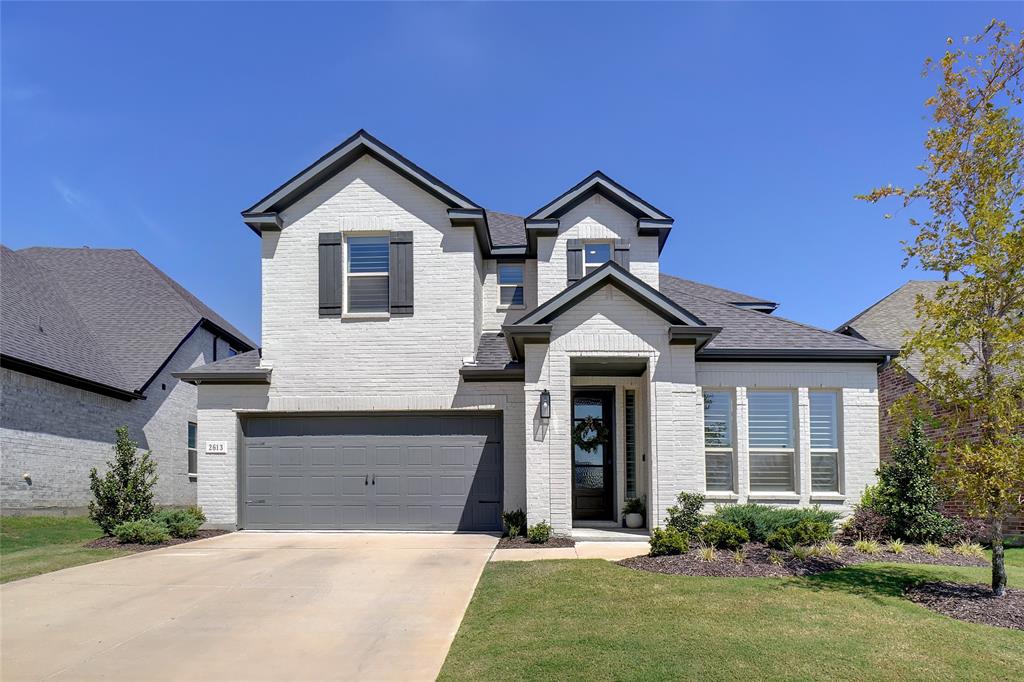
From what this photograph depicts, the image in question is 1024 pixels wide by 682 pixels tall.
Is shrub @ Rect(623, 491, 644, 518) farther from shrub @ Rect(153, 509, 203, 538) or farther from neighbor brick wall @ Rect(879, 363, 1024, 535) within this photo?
shrub @ Rect(153, 509, 203, 538)

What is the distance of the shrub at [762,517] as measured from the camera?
1154 cm

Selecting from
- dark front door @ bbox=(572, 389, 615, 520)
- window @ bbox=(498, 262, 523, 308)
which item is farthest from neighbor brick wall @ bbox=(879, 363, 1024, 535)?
window @ bbox=(498, 262, 523, 308)

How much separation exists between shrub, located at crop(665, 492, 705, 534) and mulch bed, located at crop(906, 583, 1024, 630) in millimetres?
3749

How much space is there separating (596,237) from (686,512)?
21.8ft

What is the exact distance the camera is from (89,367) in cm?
1883

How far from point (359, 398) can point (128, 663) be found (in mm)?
8250

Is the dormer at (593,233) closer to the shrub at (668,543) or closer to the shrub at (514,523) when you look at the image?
the shrub at (514,523)

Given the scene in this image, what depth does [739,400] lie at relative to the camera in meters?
13.8

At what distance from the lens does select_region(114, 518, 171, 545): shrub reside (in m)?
12.8

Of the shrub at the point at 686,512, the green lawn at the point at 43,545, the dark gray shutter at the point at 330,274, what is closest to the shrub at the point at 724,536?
the shrub at the point at 686,512

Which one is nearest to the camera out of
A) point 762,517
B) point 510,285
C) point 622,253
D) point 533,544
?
point 762,517

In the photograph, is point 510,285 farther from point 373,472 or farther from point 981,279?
point 981,279

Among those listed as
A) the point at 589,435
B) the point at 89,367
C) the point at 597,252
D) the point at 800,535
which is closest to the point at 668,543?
the point at 800,535

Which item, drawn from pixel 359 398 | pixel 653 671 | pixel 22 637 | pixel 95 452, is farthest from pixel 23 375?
pixel 653 671
